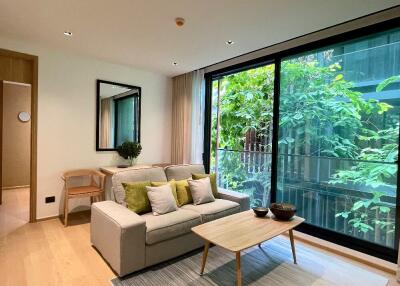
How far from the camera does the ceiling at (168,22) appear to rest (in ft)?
7.25

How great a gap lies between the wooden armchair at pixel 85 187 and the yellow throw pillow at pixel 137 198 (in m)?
1.01

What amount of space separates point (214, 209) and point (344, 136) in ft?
5.80

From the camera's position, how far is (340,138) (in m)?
2.87

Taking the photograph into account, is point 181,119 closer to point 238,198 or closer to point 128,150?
point 128,150

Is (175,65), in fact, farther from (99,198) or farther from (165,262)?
(165,262)

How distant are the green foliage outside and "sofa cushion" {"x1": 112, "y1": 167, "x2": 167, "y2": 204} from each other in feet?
5.74

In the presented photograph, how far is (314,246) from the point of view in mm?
2854

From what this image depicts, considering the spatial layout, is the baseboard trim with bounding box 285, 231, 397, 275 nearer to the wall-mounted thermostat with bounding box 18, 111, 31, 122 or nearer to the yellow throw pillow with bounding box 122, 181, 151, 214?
the yellow throw pillow with bounding box 122, 181, 151, 214

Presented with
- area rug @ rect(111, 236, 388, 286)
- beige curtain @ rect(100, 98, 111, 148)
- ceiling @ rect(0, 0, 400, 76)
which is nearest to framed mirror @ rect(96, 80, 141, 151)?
beige curtain @ rect(100, 98, 111, 148)

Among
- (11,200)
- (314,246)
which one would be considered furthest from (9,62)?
(314,246)

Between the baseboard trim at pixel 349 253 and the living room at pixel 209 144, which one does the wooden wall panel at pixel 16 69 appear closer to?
the living room at pixel 209 144

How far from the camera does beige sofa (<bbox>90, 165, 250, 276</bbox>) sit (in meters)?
2.12

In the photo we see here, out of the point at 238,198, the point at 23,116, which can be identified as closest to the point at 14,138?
the point at 23,116

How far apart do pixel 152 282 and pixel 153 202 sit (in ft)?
2.55
